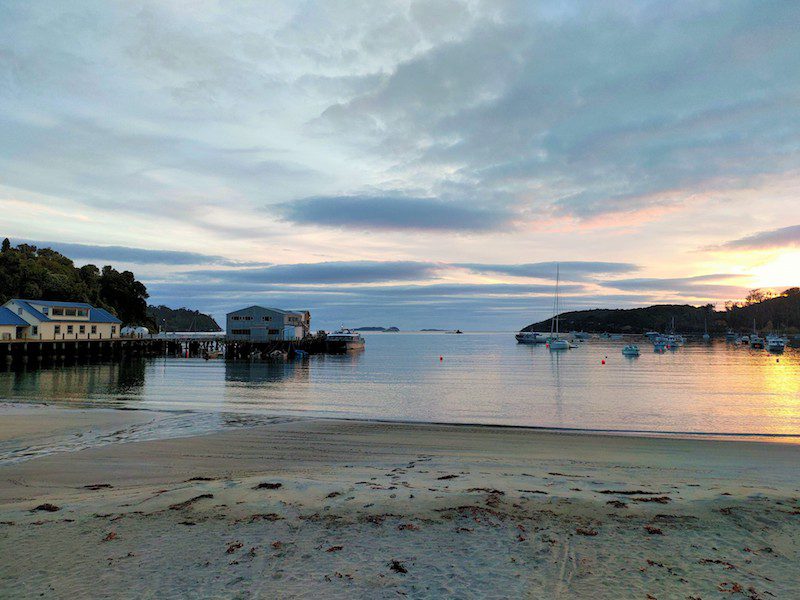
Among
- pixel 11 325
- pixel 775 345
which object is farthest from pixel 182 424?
pixel 775 345

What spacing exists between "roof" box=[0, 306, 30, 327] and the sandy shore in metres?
70.8

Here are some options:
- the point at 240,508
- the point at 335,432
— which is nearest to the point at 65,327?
the point at 335,432

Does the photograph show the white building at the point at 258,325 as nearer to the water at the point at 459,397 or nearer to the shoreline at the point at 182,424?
the water at the point at 459,397

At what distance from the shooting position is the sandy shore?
6172mm

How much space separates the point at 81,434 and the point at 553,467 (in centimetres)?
1756

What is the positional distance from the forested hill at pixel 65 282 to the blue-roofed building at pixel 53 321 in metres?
14.0

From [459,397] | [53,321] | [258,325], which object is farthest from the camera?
[258,325]

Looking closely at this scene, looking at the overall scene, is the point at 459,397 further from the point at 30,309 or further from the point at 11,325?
the point at 30,309

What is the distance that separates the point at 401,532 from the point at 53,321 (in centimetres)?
8566

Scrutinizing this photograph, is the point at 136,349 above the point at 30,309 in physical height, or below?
below

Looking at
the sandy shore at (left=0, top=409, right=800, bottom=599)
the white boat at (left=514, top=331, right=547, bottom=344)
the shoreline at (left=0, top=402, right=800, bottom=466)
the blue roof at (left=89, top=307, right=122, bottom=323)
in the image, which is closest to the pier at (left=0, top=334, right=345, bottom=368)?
the blue roof at (left=89, top=307, right=122, bottom=323)

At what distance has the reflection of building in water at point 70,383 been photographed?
35000 millimetres

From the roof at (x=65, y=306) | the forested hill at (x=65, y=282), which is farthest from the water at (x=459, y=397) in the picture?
the forested hill at (x=65, y=282)

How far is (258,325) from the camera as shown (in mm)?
97312
